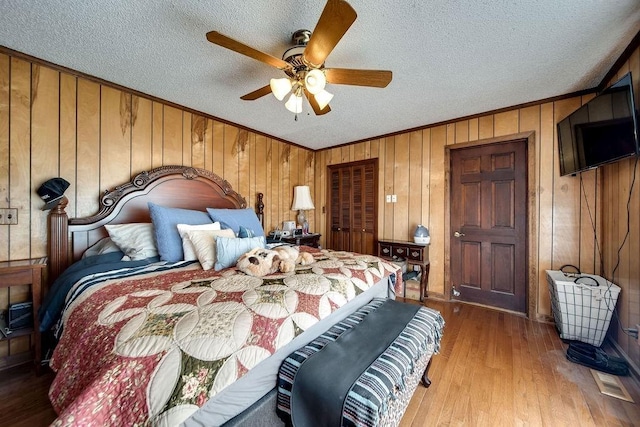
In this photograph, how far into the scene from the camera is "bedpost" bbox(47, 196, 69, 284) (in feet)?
6.39

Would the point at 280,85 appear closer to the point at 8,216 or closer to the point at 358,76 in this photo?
the point at 358,76

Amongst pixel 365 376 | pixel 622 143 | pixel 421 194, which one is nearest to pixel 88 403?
pixel 365 376

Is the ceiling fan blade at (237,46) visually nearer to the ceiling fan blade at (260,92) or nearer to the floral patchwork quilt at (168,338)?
the ceiling fan blade at (260,92)

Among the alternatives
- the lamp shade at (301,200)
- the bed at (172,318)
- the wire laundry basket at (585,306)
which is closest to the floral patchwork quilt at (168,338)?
the bed at (172,318)

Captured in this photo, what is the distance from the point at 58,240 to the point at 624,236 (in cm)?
455

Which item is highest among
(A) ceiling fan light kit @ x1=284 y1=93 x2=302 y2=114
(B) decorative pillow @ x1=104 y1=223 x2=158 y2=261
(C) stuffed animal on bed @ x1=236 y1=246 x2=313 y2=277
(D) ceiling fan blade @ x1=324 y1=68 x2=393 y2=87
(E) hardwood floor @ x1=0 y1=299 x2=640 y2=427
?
(D) ceiling fan blade @ x1=324 y1=68 x2=393 y2=87

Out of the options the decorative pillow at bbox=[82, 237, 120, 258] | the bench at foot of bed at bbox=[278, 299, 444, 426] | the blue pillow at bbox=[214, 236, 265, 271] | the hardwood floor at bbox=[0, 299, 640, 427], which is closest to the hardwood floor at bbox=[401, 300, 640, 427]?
the hardwood floor at bbox=[0, 299, 640, 427]

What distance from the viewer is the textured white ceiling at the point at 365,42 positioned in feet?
4.76

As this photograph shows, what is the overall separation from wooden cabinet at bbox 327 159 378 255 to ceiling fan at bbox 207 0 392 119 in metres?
2.32

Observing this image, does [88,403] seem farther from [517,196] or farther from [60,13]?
[517,196]

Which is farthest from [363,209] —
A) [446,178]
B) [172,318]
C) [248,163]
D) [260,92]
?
[172,318]

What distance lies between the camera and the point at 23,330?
1.72 metres

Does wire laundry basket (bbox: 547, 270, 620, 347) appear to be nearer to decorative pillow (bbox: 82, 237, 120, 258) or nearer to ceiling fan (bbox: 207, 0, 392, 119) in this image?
ceiling fan (bbox: 207, 0, 392, 119)

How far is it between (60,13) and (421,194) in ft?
12.2
